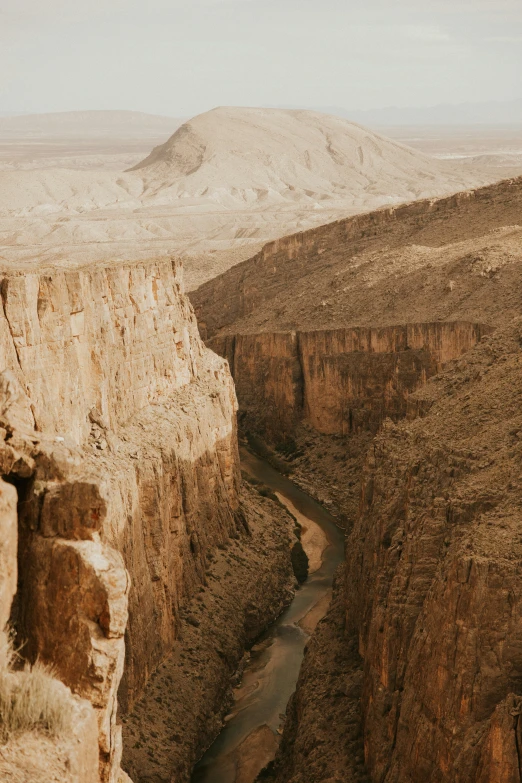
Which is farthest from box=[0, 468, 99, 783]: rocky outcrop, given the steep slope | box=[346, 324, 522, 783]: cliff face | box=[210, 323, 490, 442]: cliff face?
the steep slope

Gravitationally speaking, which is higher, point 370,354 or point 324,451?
point 370,354

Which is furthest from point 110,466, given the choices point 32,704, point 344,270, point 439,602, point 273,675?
point 344,270

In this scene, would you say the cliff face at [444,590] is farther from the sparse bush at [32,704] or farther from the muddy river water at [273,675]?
the sparse bush at [32,704]

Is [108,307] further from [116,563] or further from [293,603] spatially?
[116,563]

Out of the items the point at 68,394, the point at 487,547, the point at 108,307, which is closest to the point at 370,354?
the point at 108,307

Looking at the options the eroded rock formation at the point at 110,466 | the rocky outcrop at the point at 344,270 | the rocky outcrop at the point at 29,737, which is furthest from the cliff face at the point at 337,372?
the rocky outcrop at the point at 29,737

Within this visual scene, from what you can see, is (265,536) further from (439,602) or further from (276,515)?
(439,602)

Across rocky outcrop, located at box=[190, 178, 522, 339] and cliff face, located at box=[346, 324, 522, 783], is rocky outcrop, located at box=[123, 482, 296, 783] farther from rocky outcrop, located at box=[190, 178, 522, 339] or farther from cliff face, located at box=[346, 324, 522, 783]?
rocky outcrop, located at box=[190, 178, 522, 339]
